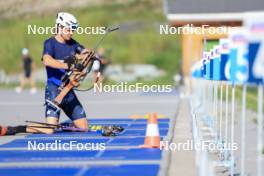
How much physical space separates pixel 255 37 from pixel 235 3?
2336 cm

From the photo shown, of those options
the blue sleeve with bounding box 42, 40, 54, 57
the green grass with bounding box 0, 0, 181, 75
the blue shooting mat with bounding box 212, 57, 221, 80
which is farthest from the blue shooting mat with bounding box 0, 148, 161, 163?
the green grass with bounding box 0, 0, 181, 75

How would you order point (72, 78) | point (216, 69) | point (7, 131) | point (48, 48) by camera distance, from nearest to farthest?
point (216, 69), point (48, 48), point (72, 78), point (7, 131)

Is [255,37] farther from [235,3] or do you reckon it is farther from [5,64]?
[5,64]

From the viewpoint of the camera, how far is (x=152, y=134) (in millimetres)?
14305

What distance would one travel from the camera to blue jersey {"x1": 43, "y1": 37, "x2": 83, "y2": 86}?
631 inches

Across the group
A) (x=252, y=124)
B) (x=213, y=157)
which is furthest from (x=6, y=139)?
(x=252, y=124)

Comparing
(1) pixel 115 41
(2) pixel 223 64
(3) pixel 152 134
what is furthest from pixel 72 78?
(1) pixel 115 41

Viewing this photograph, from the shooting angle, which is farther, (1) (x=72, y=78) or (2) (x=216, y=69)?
(1) (x=72, y=78)

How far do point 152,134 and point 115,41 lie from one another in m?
50.1

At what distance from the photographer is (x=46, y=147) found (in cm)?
1481

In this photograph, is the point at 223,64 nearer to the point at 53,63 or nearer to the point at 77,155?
the point at 77,155
